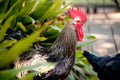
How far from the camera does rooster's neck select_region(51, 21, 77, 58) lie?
238 centimetres

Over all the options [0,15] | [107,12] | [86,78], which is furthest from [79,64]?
[107,12]

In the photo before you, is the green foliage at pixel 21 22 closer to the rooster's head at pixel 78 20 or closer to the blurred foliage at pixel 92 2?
the rooster's head at pixel 78 20

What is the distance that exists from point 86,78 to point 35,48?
2.40 ft

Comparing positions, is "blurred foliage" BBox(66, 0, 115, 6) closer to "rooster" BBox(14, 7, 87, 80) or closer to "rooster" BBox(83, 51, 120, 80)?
"rooster" BBox(83, 51, 120, 80)

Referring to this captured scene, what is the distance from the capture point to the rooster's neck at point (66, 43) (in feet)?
7.82

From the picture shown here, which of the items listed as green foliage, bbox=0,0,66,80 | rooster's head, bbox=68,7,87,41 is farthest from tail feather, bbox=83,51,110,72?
green foliage, bbox=0,0,66,80

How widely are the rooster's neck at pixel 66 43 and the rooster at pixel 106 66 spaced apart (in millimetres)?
522

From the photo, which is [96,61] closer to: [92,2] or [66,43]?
[66,43]

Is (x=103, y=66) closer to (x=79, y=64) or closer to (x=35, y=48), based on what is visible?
(x=79, y=64)

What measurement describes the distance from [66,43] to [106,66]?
23.8 inches

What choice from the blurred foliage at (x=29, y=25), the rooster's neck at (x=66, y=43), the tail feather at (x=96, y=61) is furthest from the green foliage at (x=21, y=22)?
the tail feather at (x=96, y=61)

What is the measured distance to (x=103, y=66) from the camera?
9.51 ft

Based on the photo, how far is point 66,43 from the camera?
243 cm

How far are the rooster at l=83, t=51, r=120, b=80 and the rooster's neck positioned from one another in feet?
1.71
